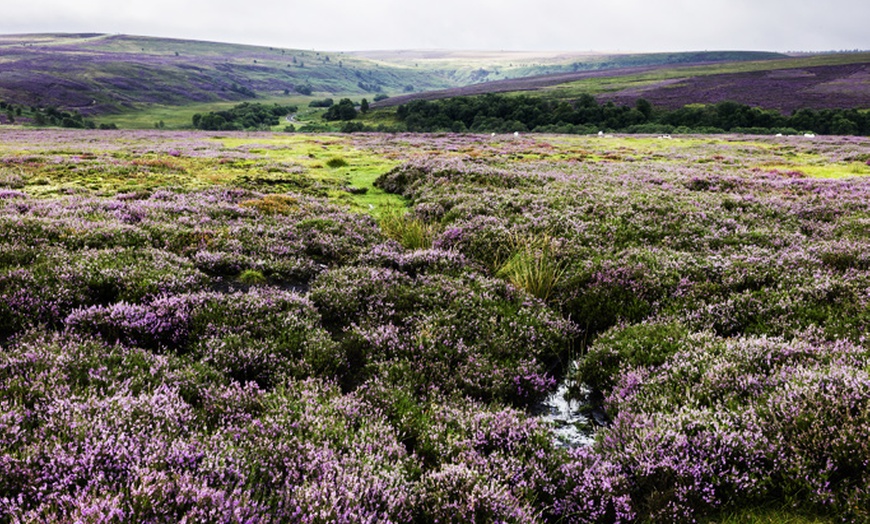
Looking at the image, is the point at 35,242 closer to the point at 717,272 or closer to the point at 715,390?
the point at 715,390

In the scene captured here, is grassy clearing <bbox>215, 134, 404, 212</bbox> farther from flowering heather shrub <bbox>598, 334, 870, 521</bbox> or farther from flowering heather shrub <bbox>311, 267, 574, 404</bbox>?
flowering heather shrub <bbox>598, 334, 870, 521</bbox>

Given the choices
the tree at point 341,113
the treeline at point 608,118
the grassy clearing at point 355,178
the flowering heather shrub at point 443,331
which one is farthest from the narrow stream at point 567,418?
the tree at point 341,113

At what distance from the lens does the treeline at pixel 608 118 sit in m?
78.2

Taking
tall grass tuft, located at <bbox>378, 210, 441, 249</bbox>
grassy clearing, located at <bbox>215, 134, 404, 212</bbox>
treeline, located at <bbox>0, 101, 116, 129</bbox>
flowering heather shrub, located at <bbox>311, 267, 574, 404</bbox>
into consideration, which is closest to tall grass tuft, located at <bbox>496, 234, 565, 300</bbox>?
flowering heather shrub, located at <bbox>311, 267, 574, 404</bbox>

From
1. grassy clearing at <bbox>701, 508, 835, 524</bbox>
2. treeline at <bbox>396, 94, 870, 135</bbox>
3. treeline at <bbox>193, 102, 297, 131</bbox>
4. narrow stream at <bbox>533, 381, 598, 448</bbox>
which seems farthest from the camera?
treeline at <bbox>193, 102, 297, 131</bbox>

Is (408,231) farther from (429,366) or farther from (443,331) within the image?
(429,366)

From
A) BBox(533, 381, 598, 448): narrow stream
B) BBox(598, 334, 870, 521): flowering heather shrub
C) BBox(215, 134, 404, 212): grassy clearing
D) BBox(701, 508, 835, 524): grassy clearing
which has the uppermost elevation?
BBox(215, 134, 404, 212): grassy clearing

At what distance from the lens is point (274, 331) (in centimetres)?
698

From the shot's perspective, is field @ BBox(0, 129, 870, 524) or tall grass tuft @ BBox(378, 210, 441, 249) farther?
tall grass tuft @ BBox(378, 210, 441, 249)

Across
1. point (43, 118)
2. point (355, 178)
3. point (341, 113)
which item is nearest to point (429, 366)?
point (355, 178)

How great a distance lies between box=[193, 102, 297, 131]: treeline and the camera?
126m

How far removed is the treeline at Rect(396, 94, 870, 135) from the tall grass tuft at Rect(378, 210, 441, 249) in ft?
272

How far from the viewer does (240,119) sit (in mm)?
135125

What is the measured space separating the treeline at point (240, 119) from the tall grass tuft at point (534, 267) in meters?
125
